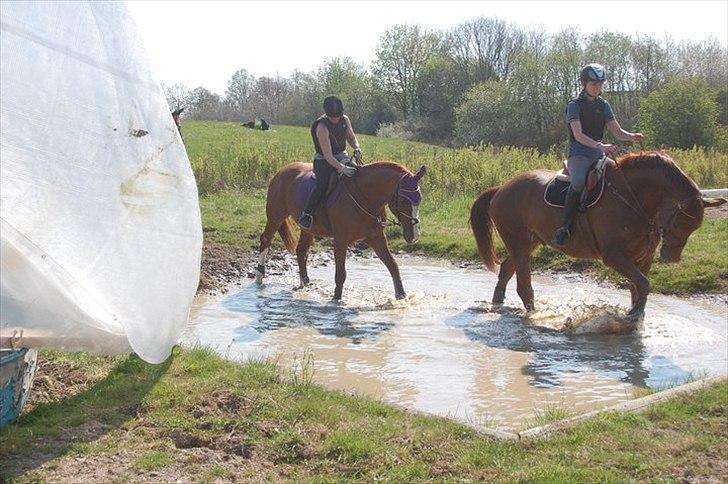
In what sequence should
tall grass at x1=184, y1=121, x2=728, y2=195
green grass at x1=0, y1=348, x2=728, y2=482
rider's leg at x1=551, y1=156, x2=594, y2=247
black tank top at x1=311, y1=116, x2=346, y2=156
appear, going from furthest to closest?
tall grass at x1=184, y1=121, x2=728, y2=195 < black tank top at x1=311, y1=116, x2=346, y2=156 < rider's leg at x1=551, y1=156, x2=594, y2=247 < green grass at x1=0, y1=348, x2=728, y2=482

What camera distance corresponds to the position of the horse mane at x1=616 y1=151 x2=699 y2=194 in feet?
27.6

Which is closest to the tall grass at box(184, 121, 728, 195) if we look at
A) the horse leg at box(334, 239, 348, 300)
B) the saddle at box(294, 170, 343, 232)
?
the saddle at box(294, 170, 343, 232)

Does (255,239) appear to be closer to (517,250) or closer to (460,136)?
(517,250)

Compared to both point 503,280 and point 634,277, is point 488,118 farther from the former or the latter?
point 634,277

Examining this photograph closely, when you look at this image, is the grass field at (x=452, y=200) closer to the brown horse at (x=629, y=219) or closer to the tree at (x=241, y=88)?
the brown horse at (x=629, y=219)

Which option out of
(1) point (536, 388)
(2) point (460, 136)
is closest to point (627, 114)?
(2) point (460, 136)

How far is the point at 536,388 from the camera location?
23.1ft

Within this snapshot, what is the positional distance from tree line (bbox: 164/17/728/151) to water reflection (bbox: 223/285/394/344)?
2291 cm

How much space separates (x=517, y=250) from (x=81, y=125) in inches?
259

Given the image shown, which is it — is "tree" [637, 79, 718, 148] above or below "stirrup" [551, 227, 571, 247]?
above

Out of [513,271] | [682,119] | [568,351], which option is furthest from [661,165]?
[682,119]

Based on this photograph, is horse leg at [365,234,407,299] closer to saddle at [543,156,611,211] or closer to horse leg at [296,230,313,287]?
horse leg at [296,230,313,287]

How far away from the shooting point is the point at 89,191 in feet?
17.5

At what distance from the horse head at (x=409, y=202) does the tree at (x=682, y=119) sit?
2252cm
